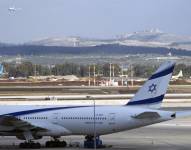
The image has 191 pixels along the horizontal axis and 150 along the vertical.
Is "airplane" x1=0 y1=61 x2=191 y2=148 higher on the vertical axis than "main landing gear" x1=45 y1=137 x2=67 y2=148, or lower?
higher

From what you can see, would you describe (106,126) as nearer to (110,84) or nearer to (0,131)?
(0,131)

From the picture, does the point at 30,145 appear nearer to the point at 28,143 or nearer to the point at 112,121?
the point at 28,143

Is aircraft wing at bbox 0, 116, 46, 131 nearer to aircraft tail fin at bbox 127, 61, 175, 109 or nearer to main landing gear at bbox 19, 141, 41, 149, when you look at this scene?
main landing gear at bbox 19, 141, 41, 149

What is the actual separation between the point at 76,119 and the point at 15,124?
4.64 meters

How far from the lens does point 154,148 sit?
45.2 meters

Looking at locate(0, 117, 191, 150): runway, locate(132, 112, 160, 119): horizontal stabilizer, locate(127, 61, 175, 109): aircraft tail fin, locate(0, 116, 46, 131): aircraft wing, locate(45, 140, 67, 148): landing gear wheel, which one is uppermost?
locate(127, 61, 175, 109): aircraft tail fin

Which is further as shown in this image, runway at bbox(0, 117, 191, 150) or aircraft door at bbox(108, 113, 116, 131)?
runway at bbox(0, 117, 191, 150)

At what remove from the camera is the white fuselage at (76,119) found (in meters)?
45.4

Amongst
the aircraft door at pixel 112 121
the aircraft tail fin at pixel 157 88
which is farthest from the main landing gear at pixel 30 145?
the aircraft tail fin at pixel 157 88

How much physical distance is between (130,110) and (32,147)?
7.89 meters

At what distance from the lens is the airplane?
4534 cm

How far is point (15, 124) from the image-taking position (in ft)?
149

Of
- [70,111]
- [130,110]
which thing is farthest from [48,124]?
[130,110]

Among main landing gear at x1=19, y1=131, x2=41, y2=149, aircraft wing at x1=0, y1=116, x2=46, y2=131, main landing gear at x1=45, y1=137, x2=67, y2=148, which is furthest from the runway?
aircraft wing at x1=0, y1=116, x2=46, y2=131
